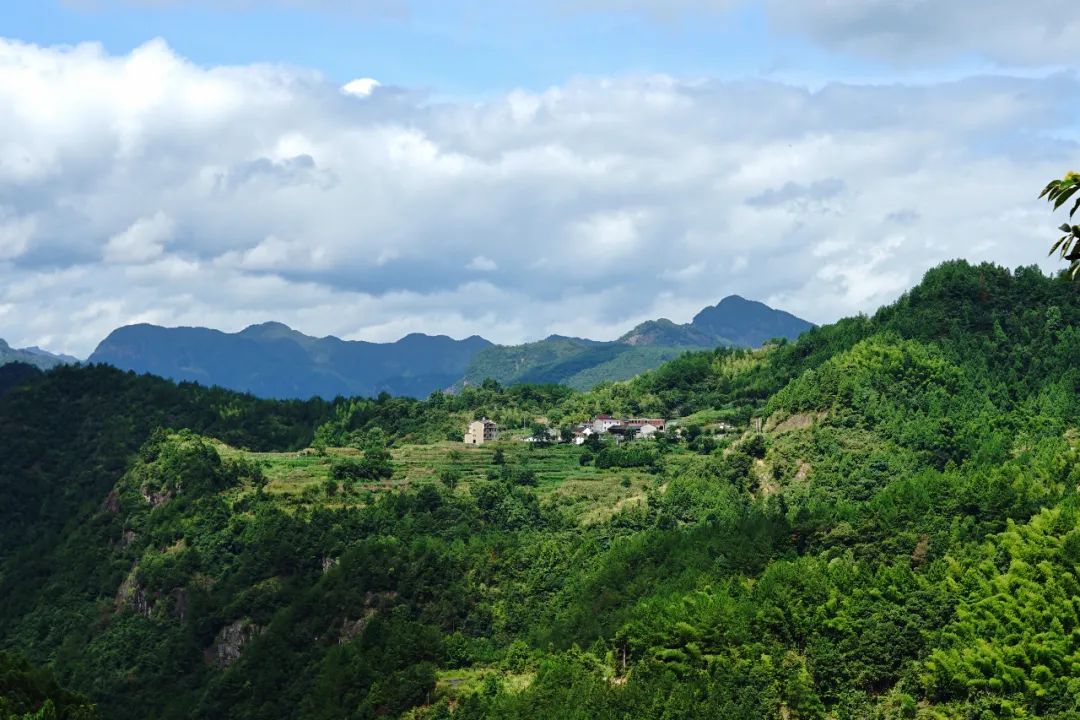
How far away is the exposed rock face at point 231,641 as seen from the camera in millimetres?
142000

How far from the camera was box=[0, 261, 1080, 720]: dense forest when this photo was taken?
310 feet

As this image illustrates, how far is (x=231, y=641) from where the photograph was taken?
471ft

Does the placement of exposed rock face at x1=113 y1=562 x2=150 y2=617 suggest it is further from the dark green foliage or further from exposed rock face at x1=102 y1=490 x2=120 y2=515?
the dark green foliage

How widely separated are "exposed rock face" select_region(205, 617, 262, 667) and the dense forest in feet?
1.37

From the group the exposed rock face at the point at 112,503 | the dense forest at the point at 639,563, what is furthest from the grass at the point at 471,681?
the exposed rock face at the point at 112,503

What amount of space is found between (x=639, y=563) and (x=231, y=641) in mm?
45756

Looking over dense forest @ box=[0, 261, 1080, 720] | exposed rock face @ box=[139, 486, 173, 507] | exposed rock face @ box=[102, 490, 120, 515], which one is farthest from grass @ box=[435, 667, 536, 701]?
exposed rock face @ box=[102, 490, 120, 515]

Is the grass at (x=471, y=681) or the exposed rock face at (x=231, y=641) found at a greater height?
the grass at (x=471, y=681)

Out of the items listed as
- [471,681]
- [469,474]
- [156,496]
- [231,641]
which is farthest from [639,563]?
[156,496]

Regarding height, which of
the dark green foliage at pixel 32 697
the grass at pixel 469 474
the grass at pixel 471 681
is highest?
the grass at pixel 469 474

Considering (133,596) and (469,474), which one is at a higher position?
(469,474)

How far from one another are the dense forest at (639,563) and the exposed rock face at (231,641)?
0.42 meters

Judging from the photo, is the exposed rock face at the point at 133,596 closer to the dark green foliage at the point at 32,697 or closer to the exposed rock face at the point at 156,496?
the exposed rock face at the point at 156,496

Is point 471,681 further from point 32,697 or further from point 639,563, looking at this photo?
point 32,697
